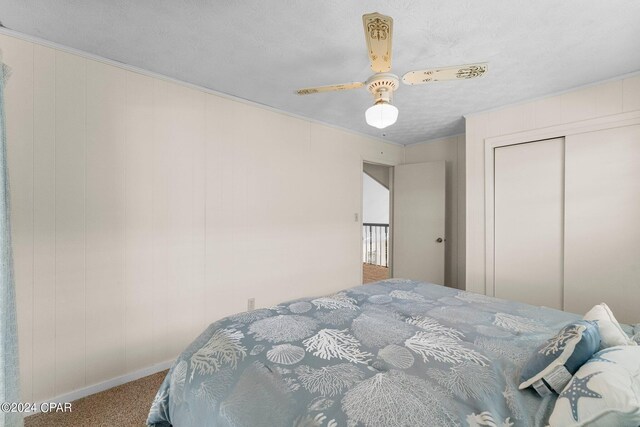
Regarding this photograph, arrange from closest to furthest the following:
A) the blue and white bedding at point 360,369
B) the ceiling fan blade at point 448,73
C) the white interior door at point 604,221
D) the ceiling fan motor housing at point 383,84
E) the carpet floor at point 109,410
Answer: the blue and white bedding at point 360,369
the ceiling fan blade at point 448,73
the ceiling fan motor housing at point 383,84
the carpet floor at point 109,410
the white interior door at point 604,221

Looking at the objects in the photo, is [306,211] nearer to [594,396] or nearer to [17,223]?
[17,223]

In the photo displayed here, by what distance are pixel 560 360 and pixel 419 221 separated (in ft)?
10.7

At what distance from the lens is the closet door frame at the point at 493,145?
2432mm

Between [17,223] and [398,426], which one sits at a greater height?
[17,223]

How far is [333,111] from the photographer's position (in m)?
3.02

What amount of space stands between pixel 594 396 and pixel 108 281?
2.59m

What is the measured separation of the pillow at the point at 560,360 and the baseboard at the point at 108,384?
8.00 feet

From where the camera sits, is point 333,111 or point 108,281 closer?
point 108,281

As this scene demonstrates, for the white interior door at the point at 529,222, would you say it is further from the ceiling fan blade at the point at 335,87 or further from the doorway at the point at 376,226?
the ceiling fan blade at the point at 335,87

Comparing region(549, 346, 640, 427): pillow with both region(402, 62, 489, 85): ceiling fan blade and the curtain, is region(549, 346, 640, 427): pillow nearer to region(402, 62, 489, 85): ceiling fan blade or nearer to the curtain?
region(402, 62, 489, 85): ceiling fan blade

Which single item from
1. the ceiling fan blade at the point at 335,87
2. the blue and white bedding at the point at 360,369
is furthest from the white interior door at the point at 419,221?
the ceiling fan blade at the point at 335,87

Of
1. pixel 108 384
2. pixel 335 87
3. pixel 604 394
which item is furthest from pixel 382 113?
pixel 108 384

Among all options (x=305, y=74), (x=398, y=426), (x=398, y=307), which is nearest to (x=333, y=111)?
(x=305, y=74)

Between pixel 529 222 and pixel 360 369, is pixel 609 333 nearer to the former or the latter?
pixel 360 369
